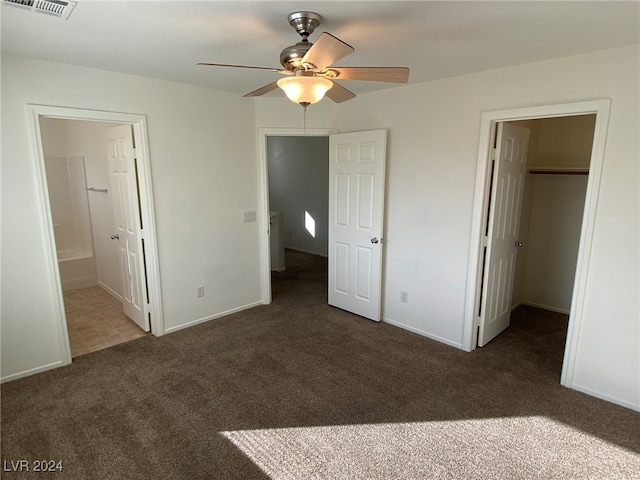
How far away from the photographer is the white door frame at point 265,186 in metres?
4.10

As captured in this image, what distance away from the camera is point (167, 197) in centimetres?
352

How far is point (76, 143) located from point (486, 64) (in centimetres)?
507

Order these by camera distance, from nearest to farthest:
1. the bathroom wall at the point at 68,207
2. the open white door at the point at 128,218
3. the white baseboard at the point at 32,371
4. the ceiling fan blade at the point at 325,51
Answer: the ceiling fan blade at the point at 325,51 → the white baseboard at the point at 32,371 → the open white door at the point at 128,218 → the bathroom wall at the point at 68,207

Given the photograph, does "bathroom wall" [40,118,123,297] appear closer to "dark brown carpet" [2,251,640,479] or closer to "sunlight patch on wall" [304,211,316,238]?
"dark brown carpet" [2,251,640,479]

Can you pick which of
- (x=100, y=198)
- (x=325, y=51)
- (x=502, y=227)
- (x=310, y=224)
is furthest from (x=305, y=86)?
(x=310, y=224)

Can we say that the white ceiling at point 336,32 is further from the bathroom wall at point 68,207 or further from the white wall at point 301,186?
the white wall at point 301,186

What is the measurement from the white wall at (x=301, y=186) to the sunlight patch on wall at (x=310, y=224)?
0.13 feet

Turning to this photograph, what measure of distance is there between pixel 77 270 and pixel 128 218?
84.7 inches

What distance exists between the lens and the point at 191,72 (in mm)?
3031

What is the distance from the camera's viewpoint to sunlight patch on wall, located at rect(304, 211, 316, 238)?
7275 mm

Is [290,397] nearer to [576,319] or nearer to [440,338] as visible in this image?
[440,338]

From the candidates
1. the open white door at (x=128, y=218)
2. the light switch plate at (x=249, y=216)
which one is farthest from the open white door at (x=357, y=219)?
the open white door at (x=128, y=218)

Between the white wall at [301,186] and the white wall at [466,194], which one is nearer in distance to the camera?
the white wall at [466,194]

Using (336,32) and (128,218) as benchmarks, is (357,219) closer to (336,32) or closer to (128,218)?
(336,32)
